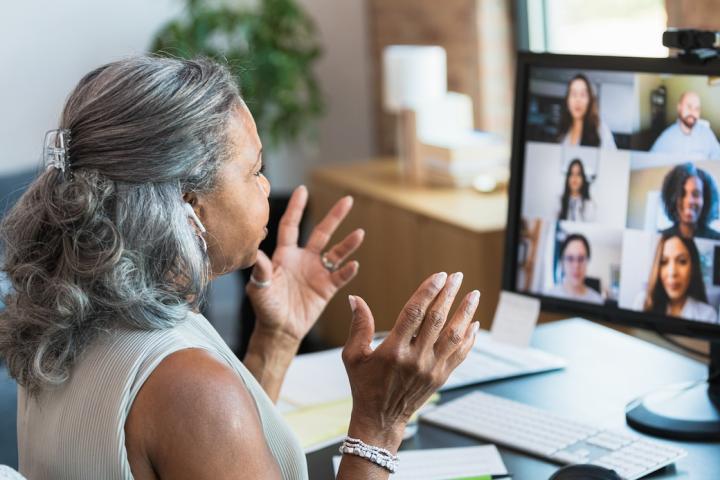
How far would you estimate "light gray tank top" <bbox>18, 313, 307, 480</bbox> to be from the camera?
1144 mm

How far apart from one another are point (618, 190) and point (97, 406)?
0.88 metres

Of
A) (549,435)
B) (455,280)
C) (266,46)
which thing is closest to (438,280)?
(455,280)

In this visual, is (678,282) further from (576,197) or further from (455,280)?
(455,280)

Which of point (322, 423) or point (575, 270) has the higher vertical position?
point (575, 270)

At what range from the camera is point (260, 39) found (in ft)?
13.3

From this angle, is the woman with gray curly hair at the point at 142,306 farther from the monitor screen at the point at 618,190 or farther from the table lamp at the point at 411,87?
the table lamp at the point at 411,87

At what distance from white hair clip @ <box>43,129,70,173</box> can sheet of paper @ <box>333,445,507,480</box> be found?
0.58 metres

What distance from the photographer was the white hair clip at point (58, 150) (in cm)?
121

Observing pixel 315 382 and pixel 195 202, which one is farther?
pixel 315 382

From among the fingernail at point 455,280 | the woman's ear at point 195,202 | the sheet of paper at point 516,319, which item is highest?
the woman's ear at point 195,202

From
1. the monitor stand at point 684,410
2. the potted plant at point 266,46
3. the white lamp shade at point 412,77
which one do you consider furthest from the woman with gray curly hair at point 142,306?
the potted plant at point 266,46

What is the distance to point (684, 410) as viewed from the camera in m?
1.60

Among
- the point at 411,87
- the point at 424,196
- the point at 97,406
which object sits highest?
the point at 411,87

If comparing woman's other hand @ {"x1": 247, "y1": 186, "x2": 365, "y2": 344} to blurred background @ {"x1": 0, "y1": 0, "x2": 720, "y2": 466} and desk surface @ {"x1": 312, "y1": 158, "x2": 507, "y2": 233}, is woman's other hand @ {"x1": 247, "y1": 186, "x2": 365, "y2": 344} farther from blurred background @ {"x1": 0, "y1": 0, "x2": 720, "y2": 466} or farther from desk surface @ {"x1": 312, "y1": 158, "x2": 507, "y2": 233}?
blurred background @ {"x1": 0, "y1": 0, "x2": 720, "y2": 466}
